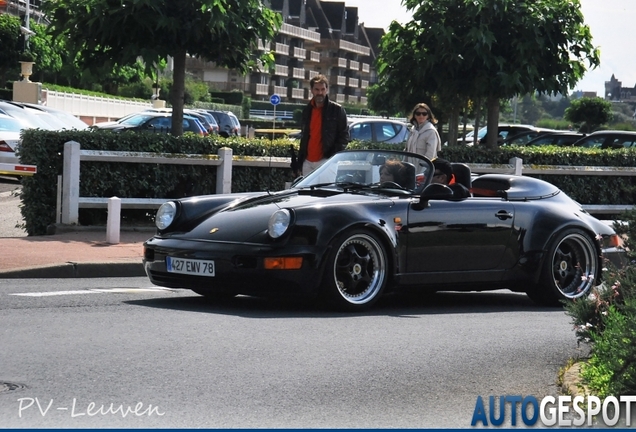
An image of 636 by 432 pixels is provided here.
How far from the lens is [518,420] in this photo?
589 cm

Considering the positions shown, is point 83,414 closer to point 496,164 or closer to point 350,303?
point 350,303

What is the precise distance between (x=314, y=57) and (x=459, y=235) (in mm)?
125081

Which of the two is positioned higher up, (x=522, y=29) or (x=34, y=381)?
(x=522, y=29)

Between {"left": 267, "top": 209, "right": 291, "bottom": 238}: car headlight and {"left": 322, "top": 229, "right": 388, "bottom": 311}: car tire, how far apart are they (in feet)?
1.28

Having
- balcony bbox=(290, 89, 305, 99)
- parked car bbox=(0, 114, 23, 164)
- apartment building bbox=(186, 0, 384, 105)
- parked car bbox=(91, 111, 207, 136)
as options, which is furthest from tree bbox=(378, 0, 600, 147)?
balcony bbox=(290, 89, 305, 99)

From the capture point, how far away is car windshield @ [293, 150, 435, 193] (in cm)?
1028

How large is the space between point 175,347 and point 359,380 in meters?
1.24

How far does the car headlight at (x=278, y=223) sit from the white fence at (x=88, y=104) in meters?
47.6

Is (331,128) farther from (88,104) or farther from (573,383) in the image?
(88,104)

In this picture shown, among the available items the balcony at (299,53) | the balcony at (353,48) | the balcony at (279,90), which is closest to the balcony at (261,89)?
the balcony at (279,90)

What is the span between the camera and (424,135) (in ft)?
43.8

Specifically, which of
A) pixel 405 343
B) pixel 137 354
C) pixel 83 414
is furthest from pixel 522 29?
pixel 83 414

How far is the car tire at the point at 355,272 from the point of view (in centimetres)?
921

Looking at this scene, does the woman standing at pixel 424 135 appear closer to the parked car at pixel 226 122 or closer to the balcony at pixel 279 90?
the parked car at pixel 226 122
